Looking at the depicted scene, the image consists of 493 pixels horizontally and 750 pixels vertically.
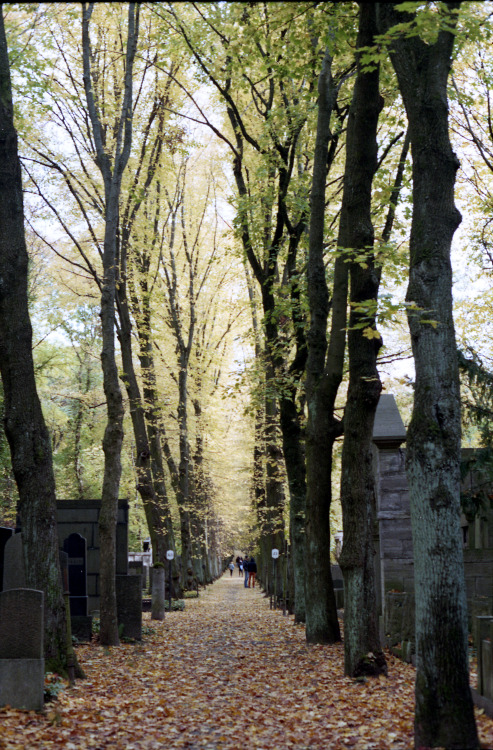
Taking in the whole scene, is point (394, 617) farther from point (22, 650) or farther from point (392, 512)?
point (22, 650)

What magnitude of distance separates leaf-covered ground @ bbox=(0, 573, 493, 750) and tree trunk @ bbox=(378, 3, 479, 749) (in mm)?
552

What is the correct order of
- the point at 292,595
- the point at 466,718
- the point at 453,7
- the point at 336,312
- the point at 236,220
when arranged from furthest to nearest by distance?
the point at 292,595 < the point at 236,220 < the point at 336,312 < the point at 453,7 < the point at 466,718

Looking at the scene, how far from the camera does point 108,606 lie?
13.1m

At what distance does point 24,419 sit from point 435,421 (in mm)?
5387

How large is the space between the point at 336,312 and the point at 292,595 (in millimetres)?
12350

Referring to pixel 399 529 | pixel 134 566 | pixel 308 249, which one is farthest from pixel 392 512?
pixel 134 566

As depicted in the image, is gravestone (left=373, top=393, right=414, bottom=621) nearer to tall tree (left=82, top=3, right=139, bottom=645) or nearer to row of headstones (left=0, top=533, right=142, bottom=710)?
tall tree (left=82, top=3, right=139, bottom=645)

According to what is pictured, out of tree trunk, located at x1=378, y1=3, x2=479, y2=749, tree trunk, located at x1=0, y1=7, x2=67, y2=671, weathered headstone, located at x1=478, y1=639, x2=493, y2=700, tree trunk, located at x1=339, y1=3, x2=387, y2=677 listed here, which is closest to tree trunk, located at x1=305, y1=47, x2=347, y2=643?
tree trunk, located at x1=339, y1=3, x2=387, y2=677

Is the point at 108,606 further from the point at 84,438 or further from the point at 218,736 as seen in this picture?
the point at 84,438

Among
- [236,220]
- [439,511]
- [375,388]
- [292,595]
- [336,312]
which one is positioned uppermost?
[236,220]

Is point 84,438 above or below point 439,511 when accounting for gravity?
above

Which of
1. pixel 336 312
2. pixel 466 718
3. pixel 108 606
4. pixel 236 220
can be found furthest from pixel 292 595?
pixel 466 718

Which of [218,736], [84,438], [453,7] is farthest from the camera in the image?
[84,438]

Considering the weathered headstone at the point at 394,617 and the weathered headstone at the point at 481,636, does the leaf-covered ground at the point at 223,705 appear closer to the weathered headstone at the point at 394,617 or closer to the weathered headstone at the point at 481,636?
the weathered headstone at the point at 481,636
